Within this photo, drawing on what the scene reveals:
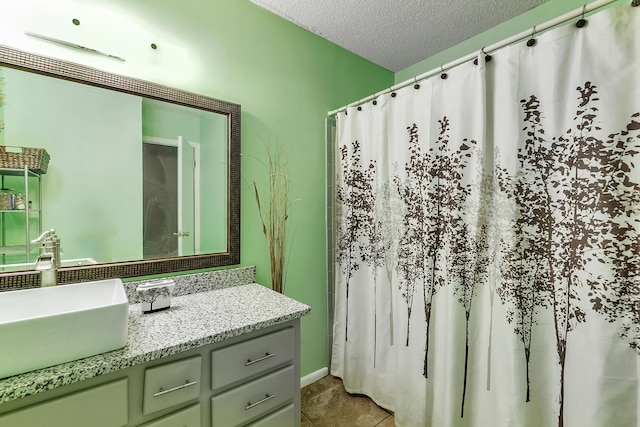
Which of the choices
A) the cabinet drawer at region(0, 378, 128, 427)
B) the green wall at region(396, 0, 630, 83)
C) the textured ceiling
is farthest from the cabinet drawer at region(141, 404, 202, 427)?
the green wall at region(396, 0, 630, 83)

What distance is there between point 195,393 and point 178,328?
23 cm

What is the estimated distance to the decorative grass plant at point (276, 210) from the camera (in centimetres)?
171

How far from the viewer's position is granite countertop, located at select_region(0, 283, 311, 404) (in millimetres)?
725

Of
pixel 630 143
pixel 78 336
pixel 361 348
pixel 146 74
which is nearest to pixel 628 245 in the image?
pixel 630 143

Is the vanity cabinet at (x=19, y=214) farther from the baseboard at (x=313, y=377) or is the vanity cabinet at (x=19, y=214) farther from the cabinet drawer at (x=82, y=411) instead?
the baseboard at (x=313, y=377)

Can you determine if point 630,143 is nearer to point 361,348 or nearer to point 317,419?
point 361,348

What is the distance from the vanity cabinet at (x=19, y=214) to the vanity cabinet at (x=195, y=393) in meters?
0.61

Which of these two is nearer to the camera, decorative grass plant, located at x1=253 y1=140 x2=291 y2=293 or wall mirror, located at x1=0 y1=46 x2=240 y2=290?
wall mirror, located at x1=0 y1=46 x2=240 y2=290

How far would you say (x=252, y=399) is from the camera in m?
1.09

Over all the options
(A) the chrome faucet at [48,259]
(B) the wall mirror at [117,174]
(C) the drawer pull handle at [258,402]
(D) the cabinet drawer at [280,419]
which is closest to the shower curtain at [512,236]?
(D) the cabinet drawer at [280,419]

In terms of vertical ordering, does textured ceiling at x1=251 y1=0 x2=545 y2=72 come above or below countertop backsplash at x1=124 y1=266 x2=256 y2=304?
above

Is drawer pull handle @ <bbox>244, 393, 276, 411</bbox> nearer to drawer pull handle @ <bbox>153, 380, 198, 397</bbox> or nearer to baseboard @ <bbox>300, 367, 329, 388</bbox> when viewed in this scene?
drawer pull handle @ <bbox>153, 380, 198, 397</bbox>

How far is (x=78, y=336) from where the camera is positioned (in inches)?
31.0

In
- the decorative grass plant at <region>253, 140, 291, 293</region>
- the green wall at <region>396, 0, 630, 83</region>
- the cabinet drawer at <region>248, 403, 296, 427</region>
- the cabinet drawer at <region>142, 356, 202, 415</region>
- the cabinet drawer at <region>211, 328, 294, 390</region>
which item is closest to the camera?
the cabinet drawer at <region>142, 356, 202, 415</region>
